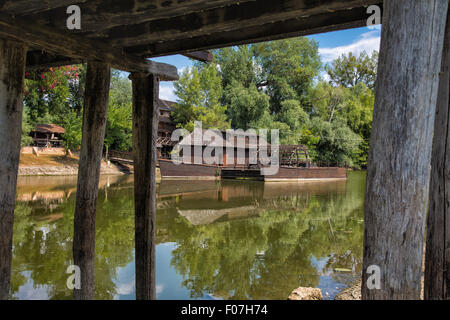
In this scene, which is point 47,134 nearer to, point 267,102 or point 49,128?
point 49,128

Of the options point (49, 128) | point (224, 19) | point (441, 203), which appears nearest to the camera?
point (441, 203)

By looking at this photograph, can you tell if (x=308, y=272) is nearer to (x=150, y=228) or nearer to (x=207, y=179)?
(x=150, y=228)

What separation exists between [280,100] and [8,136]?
35837mm

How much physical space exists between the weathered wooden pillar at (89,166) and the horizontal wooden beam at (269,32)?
523 mm

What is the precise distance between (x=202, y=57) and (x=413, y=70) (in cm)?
284

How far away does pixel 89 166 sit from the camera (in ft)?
12.1

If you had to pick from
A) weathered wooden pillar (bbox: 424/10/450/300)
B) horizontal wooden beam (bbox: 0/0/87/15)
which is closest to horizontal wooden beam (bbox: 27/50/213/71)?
horizontal wooden beam (bbox: 0/0/87/15)

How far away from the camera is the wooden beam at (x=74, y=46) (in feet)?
9.28

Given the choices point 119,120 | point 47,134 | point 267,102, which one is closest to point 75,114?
point 119,120

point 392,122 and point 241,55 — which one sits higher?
point 241,55

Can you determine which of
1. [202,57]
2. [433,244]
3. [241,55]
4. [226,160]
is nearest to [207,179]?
[226,160]

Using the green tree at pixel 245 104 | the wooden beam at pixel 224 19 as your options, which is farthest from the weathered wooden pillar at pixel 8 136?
the green tree at pixel 245 104

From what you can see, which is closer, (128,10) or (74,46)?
(128,10)

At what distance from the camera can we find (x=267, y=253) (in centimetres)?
765
